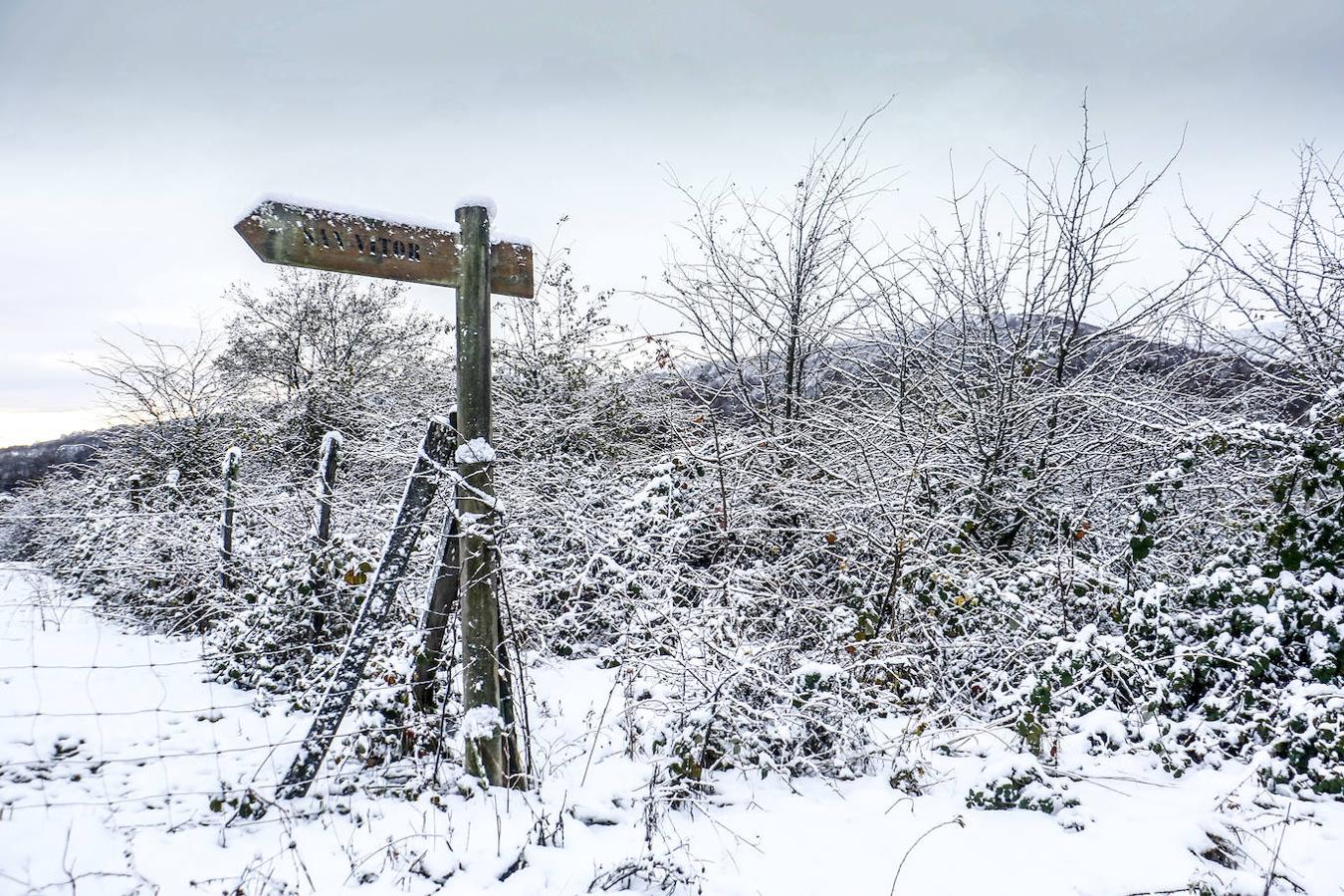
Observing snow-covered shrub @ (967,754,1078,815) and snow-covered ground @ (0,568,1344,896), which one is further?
snow-covered shrub @ (967,754,1078,815)

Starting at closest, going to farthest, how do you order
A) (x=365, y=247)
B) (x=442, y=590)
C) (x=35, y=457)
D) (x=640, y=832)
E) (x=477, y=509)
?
(x=640, y=832) → (x=365, y=247) → (x=477, y=509) → (x=442, y=590) → (x=35, y=457)

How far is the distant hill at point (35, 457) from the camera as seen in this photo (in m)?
13.6

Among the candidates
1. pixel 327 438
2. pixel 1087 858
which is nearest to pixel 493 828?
pixel 1087 858

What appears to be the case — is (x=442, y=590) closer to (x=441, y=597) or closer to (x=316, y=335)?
(x=441, y=597)

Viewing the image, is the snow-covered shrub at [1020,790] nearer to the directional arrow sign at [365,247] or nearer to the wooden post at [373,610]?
the wooden post at [373,610]

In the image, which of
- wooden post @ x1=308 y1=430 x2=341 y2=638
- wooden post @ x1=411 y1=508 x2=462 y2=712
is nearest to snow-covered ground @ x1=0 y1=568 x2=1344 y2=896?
wooden post @ x1=411 y1=508 x2=462 y2=712

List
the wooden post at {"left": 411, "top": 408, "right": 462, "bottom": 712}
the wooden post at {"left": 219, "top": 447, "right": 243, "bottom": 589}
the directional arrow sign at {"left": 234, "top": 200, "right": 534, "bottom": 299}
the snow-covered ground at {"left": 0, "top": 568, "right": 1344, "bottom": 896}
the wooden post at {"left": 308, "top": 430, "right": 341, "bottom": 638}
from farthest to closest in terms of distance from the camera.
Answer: the wooden post at {"left": 219, "top": 447, "right": 243, "bottom": 589} → the wooden post at {"left": 308, "top": 430, "right": 341, "bottom": 638} → the wooden post at {"left": 411, "top": 408, "right": 462, "bottom": 712} → the directional arrow sign at {"left": 234, "top": 200, "right": 534, "bottom": 299} → the snow-covered ground at {"left": 0, "top": 568, "right": 1344, "bottom": 896}

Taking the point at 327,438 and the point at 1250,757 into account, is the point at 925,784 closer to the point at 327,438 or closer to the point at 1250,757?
the point at 1250,757

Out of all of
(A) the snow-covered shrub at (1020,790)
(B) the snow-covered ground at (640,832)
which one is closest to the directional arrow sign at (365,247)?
(B) the snow-covered ground at (640,832)

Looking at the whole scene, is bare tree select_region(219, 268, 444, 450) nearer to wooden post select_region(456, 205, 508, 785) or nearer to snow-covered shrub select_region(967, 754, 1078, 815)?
wooden post select_region(456, 205, 508, 785)

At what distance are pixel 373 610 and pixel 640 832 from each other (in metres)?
1.47

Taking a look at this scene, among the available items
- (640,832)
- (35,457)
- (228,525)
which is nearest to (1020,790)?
(640,832)

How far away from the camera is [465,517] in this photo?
274 centimetres

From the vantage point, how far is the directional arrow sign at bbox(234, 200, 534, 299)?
2.47m
